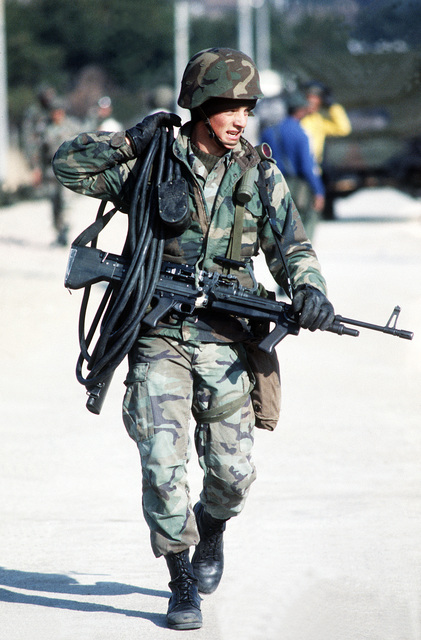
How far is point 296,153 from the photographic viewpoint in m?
10.6

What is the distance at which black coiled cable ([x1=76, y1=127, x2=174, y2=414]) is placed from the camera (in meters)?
4.00

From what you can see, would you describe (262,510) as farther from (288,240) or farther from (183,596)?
(288,240)

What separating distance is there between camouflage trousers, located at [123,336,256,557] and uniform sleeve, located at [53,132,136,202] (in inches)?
22.3

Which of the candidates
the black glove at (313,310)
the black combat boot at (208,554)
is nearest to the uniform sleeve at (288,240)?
the black glove at (313,310)

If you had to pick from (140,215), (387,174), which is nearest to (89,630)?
(140,215)

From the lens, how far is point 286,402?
7.45 meters

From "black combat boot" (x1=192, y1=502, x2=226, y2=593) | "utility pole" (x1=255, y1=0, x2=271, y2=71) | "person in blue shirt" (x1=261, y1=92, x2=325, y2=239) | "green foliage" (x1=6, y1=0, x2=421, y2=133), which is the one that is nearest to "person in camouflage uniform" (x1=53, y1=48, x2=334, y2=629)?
"black combat boot" (x1=192, y1=502, x2=226, y2=593)

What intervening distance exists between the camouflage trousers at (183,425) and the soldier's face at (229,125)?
71cm

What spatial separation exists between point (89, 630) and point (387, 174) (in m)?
16.1

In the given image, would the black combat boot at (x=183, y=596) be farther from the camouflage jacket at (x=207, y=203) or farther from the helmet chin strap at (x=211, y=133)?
the helmet chin strap at (x=211, y=133)

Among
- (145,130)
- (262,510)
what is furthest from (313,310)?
(262,510)

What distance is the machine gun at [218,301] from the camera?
4.05 m

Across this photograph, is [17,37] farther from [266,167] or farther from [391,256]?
[266,167]

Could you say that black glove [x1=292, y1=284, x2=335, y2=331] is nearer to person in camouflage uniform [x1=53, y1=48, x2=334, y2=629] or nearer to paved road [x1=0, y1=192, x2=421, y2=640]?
person in camouflage uniform [x1=53, y1=48, x2=334, y2=629]
